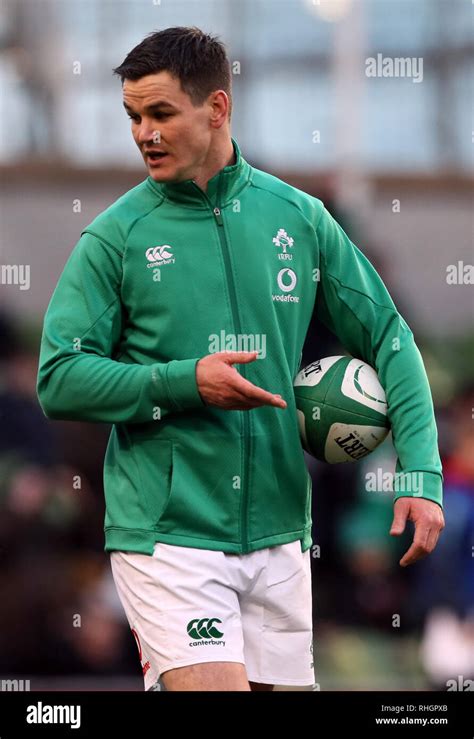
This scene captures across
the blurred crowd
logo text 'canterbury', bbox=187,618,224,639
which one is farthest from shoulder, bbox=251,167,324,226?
the blurred crowd

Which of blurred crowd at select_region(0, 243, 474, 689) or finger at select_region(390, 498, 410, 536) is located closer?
finger at select_region(390, 498, 410, 536)

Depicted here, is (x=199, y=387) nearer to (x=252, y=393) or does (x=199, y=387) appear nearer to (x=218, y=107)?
(x=252, y=393)

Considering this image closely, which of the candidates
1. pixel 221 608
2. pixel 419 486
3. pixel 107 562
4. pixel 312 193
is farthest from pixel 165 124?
pixel 107 562

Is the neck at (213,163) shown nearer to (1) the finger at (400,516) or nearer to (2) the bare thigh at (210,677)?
(1) the finger at (400,516)

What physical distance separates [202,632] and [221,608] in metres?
0.09

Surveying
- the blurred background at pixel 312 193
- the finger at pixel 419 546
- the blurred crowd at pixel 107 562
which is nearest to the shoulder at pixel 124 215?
the finger at pixel 419 546

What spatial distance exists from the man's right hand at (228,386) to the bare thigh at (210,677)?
0.71 meters

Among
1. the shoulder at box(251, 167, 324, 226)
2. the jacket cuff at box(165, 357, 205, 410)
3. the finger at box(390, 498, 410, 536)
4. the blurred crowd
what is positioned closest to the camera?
the jacket cuff at box(165, 357, 205, 410)

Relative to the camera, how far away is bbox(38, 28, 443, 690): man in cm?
386

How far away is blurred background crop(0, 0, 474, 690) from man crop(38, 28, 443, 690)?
126 inches

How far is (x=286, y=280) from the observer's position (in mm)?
4098

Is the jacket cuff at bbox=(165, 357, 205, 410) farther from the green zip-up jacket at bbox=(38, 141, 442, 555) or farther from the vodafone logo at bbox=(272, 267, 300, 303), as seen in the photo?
the vodafone logo at bbox=(272, 267, 300, 303)

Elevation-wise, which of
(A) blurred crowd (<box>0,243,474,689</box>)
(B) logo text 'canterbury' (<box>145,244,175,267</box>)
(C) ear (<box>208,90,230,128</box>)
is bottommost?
(A) blurred crowd (<box>0,243,474,689</box>)
